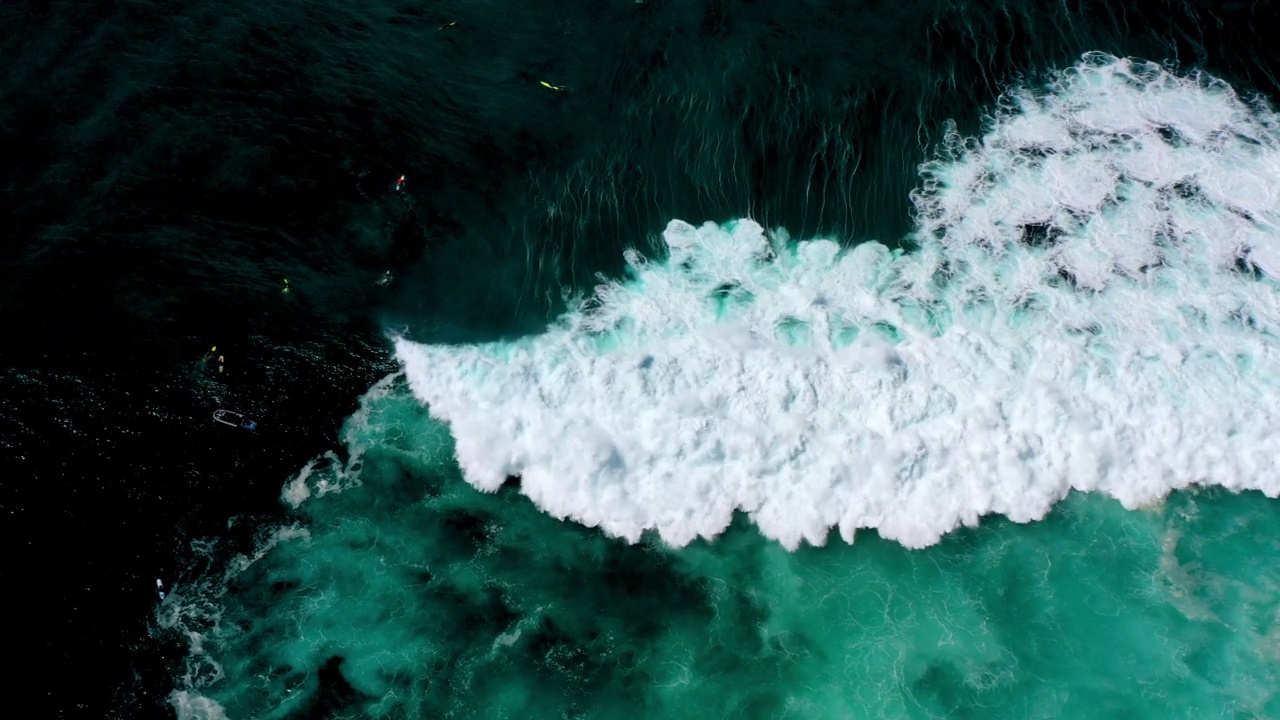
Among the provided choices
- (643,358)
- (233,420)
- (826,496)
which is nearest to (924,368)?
(826,496)

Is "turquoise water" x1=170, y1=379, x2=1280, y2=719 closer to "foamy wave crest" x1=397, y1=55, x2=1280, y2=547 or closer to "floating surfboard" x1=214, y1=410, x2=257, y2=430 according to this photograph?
"foamy wave crest" x1=397, y1=55, x2=1280, y2=547

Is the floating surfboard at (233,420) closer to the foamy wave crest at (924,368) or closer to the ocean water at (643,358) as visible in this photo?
the ocean water at (643,358)

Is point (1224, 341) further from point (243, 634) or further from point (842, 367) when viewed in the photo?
point (243, 634)

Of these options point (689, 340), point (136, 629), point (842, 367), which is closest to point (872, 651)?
point (842, 367)

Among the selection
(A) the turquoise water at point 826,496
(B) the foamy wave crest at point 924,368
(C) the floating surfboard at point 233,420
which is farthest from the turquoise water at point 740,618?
(C) the floating surfboard at point 233,420

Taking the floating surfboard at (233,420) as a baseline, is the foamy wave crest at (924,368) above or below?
above

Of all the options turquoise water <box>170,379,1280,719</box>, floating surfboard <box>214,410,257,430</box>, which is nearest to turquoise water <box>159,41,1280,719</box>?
turquoise water <box>170,379,1280,719</box>

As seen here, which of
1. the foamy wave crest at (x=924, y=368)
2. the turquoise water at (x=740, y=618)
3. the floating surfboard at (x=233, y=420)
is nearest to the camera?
the turquoise water at (x=740, y=618)
